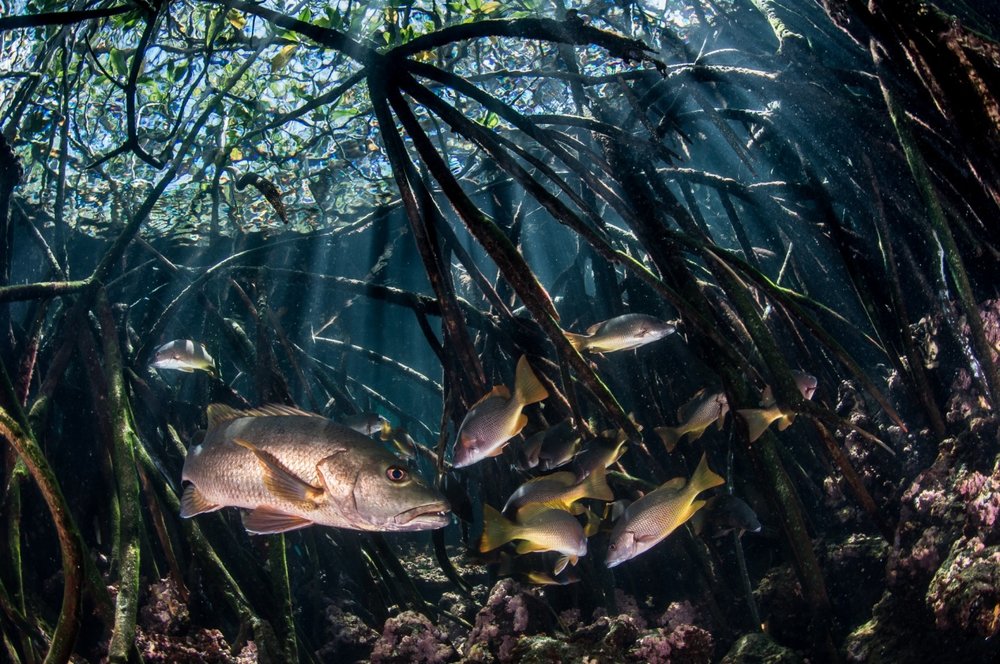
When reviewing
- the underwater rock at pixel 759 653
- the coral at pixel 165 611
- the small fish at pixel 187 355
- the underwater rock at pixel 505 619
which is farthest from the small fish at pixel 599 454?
the small fish at pixel 187 355

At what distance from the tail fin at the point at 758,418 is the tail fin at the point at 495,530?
1.59 metres

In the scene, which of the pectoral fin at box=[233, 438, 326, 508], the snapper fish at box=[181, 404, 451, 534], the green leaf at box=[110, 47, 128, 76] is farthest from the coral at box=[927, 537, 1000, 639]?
the green leaf at box=[110, 47, 128, 76]

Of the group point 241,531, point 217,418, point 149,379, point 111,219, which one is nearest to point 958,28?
point 217,418

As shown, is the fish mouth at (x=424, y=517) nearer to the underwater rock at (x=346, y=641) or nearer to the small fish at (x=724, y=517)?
the small fish at (x=724, y=517)

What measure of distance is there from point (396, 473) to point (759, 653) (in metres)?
2.95

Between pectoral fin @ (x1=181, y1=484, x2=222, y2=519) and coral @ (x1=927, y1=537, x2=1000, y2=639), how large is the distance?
3.67 metres

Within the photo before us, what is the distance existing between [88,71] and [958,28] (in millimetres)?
8125

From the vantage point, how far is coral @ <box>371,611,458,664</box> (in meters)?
3.74

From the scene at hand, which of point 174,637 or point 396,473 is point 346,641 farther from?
point 396,473

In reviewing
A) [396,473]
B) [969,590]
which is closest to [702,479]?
[969,590]

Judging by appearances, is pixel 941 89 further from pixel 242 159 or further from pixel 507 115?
pixel 242 159

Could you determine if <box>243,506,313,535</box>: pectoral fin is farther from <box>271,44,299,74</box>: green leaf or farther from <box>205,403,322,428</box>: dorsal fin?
<box>271,44,299,74</box>: green leaf

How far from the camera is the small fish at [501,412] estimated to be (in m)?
3.01

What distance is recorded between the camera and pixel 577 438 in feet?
11.5
